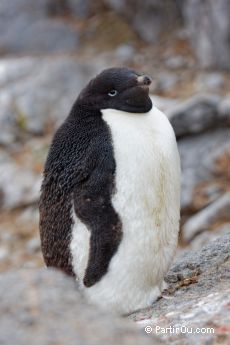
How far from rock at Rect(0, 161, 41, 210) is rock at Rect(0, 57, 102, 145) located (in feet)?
3.10

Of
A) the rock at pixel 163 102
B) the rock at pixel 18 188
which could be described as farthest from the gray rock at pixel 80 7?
the rock at pixel 18 188

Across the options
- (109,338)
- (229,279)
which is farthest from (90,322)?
(229,279)

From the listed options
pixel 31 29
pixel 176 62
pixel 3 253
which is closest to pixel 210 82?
pixel 176 62

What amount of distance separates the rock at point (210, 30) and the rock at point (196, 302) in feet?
20.8

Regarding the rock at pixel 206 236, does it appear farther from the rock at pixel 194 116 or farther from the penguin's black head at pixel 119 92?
the penguin's black head at pixel 119 92

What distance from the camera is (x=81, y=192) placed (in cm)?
406

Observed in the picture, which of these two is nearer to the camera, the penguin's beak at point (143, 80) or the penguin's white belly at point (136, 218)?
the penguin's white belly at point (136, 218)

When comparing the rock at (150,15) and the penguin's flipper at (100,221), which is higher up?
the penguin's flipper at (100,221)

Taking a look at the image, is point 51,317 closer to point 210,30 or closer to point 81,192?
point 81,192

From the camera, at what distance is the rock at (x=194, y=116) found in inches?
352

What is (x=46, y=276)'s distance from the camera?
2.76 metres

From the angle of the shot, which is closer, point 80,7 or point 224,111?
point 224,111

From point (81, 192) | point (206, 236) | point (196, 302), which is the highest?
point (81, 192)

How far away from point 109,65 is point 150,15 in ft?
4.41
